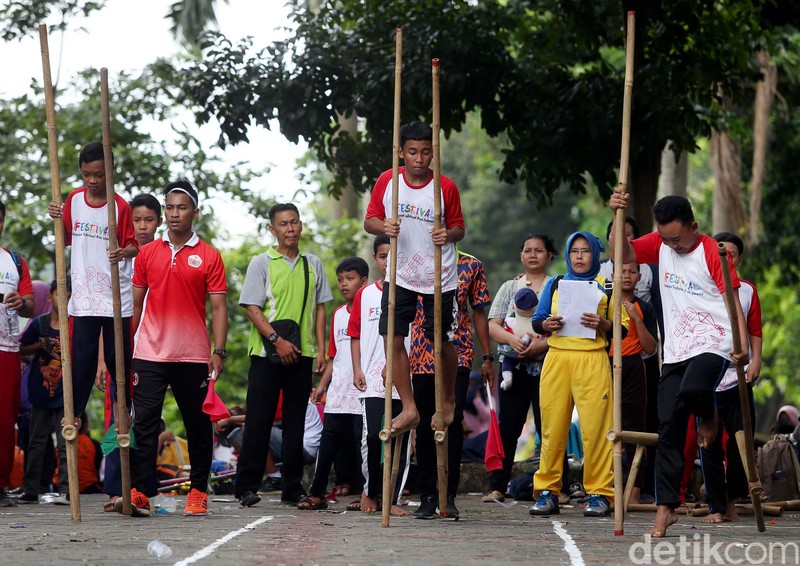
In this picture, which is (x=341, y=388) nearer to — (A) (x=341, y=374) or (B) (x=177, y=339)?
(A) (x=341, y=374)

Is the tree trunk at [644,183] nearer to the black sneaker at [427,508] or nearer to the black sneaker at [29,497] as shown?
the black sneaker at [427,508]

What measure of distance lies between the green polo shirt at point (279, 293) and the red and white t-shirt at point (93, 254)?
100 centimetres

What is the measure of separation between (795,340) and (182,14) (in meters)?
16.3

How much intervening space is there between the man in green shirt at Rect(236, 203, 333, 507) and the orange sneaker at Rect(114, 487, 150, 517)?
1.09 meters

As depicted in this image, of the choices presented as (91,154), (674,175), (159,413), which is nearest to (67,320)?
(159,413)

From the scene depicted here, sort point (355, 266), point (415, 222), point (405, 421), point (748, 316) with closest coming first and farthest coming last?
1. point (405, 421)
2. point (415, 222)
3. point (748, 316)
4. point (355, 266)

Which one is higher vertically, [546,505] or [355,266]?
[355,266]

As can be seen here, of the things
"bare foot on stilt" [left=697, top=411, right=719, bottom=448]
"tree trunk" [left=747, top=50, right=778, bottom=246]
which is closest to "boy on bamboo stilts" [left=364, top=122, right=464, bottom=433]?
"bare foot on stilt" [left=697, top=411, right=719, bottom=448]

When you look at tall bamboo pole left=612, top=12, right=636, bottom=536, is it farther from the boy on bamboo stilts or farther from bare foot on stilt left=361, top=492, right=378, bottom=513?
bare foot on stilt left=361, top=492, right=378, bottom=513

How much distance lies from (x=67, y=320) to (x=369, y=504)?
2.55 metres

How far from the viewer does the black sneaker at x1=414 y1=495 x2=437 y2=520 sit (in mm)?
8945

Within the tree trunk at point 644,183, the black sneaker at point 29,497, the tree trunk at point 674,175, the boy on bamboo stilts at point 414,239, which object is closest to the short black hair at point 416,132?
the boy on bamboo stilts at point 414,239

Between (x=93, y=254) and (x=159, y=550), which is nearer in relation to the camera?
(x=159, y=550)

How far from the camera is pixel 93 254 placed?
9.55 m
